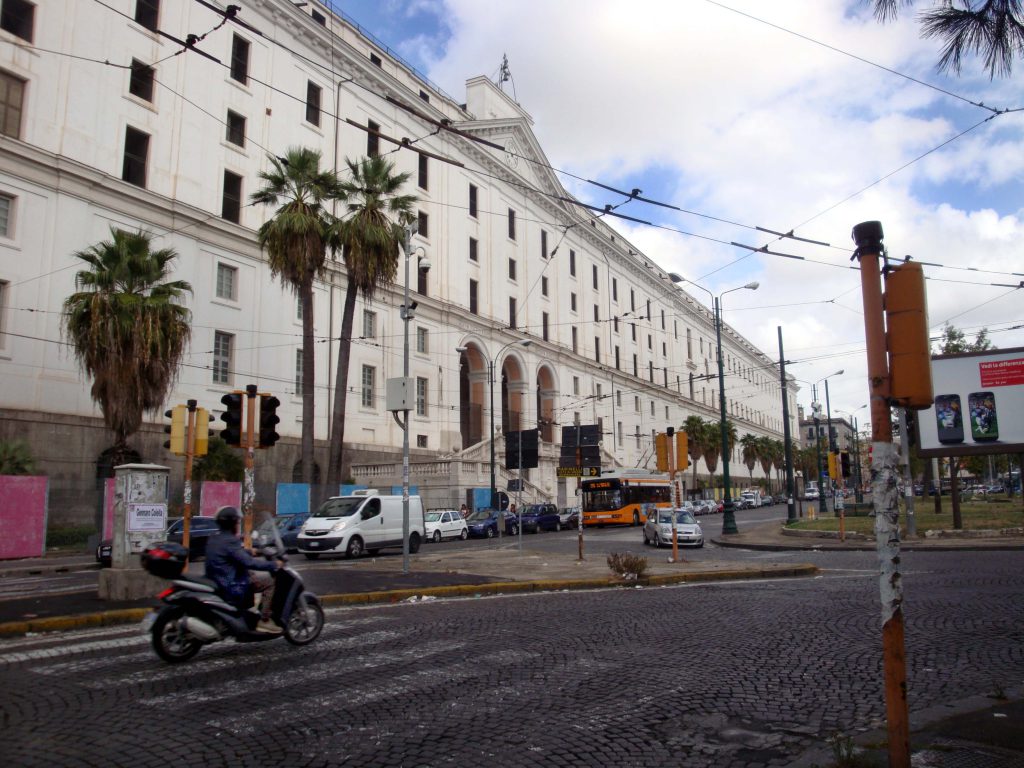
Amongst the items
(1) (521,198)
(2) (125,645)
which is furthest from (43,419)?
(1) (521,198)

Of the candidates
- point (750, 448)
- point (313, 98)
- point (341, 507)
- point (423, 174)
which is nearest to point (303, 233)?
point (341, 507)

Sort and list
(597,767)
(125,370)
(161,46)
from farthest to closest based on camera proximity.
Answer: (161,46) → (125,370) → (597,767)

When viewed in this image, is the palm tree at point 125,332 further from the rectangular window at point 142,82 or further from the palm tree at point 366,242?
the rectangular window at point 142,82

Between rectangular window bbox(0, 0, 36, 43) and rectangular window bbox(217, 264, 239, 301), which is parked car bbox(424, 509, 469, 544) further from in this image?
rectangular window bbox(0, 0, 36, 43)

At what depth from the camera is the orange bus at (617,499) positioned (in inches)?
1697

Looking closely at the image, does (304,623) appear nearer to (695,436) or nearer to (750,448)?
(695,436)

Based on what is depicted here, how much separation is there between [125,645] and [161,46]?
31.7 metres

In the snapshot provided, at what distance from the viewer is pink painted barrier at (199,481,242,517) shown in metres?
29.0

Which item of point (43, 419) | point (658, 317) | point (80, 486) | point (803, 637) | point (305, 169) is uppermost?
point (658, 317)

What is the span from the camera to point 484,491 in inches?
1697

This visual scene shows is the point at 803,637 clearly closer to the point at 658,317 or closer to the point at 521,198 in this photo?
the point at 521,198

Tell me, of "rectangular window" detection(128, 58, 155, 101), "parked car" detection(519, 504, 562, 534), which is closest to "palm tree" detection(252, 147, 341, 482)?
"rectangular window" detection(128, 58, 155, 101)

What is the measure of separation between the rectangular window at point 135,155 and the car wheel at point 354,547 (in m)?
19.4

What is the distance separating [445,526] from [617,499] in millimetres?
13129
